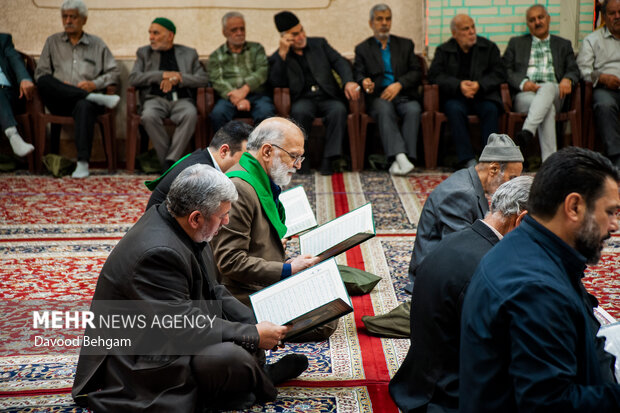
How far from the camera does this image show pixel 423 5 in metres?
8.82

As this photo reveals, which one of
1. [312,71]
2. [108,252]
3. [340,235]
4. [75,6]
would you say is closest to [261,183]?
[340,235]

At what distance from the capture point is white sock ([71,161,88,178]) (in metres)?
7.67

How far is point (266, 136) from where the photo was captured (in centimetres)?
379

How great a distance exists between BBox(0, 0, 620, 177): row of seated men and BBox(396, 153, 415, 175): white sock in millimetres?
11

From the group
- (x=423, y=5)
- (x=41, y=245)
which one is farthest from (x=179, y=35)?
(x=41, y=245)

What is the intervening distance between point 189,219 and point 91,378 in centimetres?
71

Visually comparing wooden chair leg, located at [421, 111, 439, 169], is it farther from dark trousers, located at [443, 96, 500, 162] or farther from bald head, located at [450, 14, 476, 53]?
Result: bald head, located at [450, 14, 476, 53]

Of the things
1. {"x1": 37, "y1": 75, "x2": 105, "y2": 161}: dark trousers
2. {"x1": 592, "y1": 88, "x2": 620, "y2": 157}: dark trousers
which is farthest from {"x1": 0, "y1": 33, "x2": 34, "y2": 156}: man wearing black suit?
{"x1": 592, "y1": 88, "x2": 620, "y2": 157}: dark trousers

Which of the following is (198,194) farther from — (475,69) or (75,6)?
(75,6)

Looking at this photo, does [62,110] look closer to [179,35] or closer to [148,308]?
[179,35]

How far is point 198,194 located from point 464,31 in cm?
598

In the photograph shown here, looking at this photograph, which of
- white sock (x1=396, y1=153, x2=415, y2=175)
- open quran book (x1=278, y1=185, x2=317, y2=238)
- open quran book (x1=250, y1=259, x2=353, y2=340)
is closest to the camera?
open quran book (x1=250, y1=259, x2=353, y2=340)

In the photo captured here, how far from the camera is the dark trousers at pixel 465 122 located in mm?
7715

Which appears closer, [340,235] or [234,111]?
[340,235]
